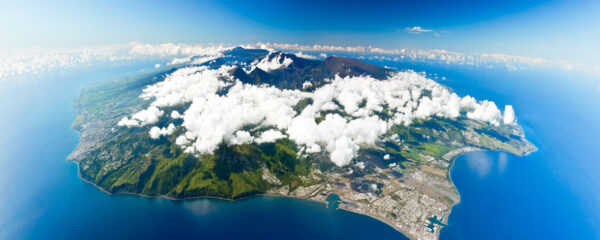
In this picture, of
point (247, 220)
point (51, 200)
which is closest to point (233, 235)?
point (247, 220)

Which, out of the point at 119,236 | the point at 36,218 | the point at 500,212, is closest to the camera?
the point at 119,236

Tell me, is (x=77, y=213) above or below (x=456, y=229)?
below

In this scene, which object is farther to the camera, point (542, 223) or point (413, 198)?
point (413, 198)

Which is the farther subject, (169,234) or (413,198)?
(413,198)

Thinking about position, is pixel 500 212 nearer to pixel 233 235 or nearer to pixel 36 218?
pixel 233 235

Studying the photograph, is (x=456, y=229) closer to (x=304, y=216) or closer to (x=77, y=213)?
(x=304, y=216)

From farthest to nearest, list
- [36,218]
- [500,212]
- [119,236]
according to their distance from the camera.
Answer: [500,212] < [36,218] < [119,236]

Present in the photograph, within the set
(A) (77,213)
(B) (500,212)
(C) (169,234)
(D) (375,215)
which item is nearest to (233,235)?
(C) (169,234)

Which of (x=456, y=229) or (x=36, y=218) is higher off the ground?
(x=456, y=229)

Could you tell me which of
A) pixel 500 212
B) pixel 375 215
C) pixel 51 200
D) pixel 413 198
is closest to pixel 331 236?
pixel 375 215
